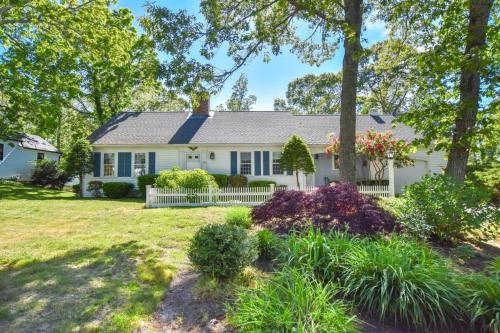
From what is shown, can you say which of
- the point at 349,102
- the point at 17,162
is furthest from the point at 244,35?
the point at 17,162

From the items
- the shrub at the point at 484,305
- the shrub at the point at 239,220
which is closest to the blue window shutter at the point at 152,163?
the shrub at the point at 239,220

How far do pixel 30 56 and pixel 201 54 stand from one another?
8.07 m

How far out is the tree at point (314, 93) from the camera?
1428 inches

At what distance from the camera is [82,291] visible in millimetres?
3926

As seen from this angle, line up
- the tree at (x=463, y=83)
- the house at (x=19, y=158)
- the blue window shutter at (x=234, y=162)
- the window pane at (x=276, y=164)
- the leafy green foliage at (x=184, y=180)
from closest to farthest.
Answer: the tree at (x=463, y=83) → the leafy green foliage at (x=184, y=180) → the blue window shutter at (x=234, y=162) → the window pane at (x=276, y=164) → the house at (x=19, y=158)

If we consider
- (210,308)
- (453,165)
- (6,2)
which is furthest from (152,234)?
(6,2)

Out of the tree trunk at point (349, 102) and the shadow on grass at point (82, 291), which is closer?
the shadow on grass at point (82, 291)

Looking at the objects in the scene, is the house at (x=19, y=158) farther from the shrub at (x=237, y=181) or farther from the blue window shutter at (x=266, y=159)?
the blue window shutter at (x=266, y=159)

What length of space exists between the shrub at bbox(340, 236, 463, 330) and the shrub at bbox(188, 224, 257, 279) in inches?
49.8

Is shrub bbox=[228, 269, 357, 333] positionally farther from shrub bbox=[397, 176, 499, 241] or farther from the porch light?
the porch light

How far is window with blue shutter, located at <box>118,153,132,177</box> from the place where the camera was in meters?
17.5

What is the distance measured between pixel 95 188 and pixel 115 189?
162 centimetres

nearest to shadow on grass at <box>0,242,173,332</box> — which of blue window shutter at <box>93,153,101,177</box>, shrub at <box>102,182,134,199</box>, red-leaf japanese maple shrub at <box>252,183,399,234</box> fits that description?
red-leaf japanese maple shrub at <box>252,183,399,234</box>

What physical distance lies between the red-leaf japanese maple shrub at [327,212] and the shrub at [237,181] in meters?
10.2
